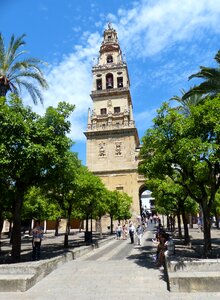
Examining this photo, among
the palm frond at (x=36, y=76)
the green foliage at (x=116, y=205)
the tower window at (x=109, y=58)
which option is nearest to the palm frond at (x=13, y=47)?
the palm frond at (x=36, y=76)

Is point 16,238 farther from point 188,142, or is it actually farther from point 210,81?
point 210,81

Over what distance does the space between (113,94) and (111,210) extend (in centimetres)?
2662

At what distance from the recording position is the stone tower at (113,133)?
5022 centimetres

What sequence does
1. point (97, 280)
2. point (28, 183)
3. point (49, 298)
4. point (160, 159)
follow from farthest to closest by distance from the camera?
point (28, 183) → point (160, 159) → point (97, 280) → point (49, 298)

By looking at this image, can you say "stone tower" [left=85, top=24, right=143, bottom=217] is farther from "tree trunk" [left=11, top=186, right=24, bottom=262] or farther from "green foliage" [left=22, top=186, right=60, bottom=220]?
"tree trunk" [left=11, top=186, right=24, bottom=262]

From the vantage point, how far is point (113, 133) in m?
51.7

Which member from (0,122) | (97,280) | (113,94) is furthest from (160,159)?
(113,94)

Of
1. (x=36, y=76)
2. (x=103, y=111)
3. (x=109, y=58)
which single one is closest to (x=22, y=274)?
(x=36, y=76)

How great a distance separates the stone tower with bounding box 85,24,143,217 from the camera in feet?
165

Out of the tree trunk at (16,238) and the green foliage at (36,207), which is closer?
the tree trunk at (16,238)

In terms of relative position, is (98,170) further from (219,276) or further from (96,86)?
(219,276)

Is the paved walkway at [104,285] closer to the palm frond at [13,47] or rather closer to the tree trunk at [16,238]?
the tree trunk at [16,238]

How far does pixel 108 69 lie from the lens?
55.3 m

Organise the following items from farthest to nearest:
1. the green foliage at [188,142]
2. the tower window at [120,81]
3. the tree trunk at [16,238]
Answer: the tower window at [120,81] → the tree trunk at [16,238] → the green foliage at [188,142]
